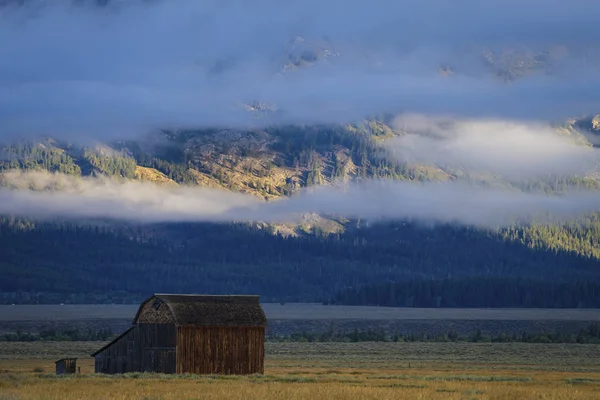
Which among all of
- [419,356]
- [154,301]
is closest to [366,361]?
[419,356]

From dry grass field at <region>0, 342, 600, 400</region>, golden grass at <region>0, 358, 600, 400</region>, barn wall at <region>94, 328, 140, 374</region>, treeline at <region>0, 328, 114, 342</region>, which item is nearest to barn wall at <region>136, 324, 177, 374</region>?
barn wall at <region>94, 328, 140, 374</region>

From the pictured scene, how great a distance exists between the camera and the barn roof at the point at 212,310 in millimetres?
95062

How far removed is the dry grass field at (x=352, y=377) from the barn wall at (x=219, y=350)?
94.9 inches

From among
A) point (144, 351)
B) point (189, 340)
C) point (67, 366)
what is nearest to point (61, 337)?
point (144, 351)

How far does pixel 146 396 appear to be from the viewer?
6406 centimetres

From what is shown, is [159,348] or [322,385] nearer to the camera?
[322,385]

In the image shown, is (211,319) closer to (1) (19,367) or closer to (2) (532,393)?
(1) (19,367)

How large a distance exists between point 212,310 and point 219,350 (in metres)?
3.01

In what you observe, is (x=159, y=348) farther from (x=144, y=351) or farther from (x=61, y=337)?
(x=61, y=337)

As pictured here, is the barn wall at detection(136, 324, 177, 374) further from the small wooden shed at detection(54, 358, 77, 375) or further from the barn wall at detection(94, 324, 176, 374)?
the small wooden shed at detection(54, 358, 77, 375)

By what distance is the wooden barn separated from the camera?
3733 inches

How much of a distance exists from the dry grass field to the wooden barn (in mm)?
2823

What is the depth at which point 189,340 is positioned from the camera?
95.1 m

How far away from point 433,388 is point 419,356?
57.5m
